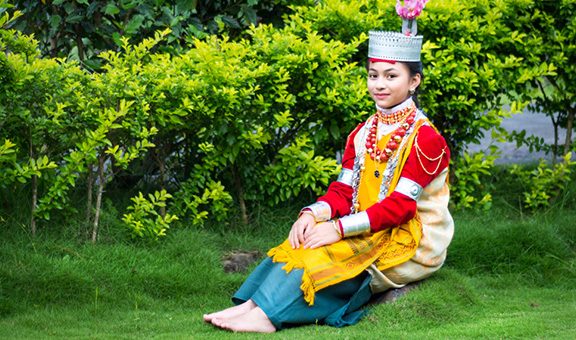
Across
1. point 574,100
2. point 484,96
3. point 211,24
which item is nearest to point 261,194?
point 211,24

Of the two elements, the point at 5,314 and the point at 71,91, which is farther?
the point at 71,91

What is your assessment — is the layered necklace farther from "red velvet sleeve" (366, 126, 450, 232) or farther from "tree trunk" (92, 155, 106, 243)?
"tree trunk" (92, 155, 106, 243)

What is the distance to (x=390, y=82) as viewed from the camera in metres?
Answer: 5.13

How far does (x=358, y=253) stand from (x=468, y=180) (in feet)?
7.67

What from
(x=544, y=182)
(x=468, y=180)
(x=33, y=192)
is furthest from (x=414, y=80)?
(x=544, y=182)

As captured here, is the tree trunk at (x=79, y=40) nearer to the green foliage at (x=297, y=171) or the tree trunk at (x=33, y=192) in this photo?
the tree trunk at (x=33, y=192)

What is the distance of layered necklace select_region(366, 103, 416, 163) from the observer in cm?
516

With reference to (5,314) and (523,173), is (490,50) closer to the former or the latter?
→ (523,173)

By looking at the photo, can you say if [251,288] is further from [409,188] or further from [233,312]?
[409,188]

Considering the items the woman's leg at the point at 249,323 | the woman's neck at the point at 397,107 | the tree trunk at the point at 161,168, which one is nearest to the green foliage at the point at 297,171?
the tree trunk at the point at 161,168

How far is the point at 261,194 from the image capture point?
654 cm

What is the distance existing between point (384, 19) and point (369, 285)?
2.23 metres

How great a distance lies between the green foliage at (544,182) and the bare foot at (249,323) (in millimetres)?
2942

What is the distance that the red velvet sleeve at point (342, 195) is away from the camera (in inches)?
209
